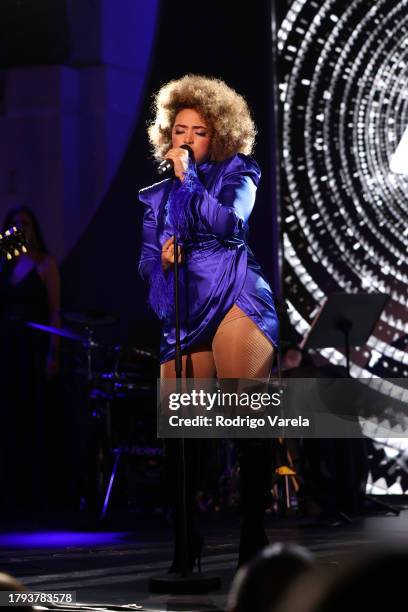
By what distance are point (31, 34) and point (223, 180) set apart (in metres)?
4.21

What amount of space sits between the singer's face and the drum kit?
2.73 metres

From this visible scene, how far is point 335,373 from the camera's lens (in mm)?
5758

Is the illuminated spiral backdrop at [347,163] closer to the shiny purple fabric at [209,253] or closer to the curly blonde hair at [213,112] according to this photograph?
the curly blonde hair at [213,112]

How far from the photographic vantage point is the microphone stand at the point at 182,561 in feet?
Result: 8.25

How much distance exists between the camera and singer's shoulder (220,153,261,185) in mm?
2895

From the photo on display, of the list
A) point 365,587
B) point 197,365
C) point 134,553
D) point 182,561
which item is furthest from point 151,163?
point 365,587

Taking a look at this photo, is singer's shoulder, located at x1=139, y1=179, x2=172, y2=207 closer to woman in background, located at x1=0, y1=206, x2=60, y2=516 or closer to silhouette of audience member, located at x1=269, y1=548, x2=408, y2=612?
silhouette of audience member, located at x1=269, y1=548, x2=408, y2=612

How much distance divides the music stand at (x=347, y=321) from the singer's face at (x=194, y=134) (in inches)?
102

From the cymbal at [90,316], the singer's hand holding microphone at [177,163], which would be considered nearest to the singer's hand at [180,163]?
the singer's hand holding microphone at [177,163]

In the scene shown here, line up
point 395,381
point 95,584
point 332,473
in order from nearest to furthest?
point 95,584, point 332,473, point 395,381

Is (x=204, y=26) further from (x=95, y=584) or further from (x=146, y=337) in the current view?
(x=95, y=584)

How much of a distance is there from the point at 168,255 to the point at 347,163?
3911 millimetres

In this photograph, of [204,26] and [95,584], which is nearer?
[95,584]

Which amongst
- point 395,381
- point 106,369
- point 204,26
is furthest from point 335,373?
point 204,26
